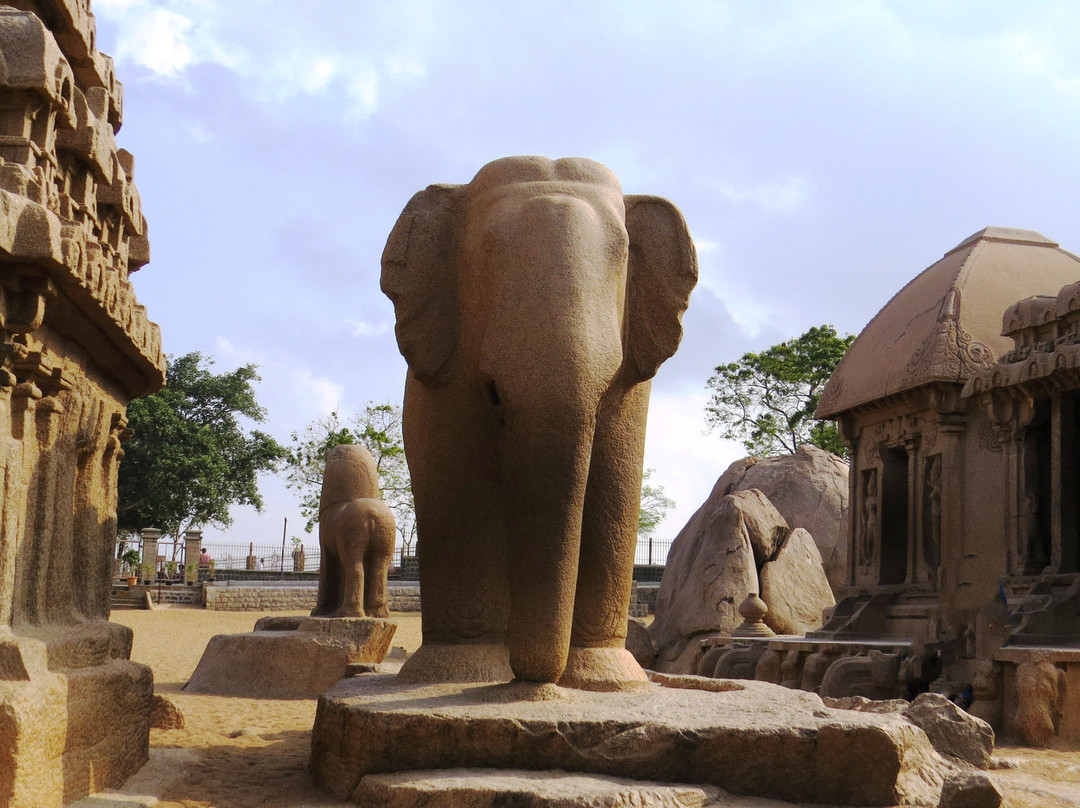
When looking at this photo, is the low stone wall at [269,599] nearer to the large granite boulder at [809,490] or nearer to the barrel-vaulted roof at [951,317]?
the large granite boulder at [809,490]

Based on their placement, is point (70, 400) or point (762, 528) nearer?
point (70, 400)

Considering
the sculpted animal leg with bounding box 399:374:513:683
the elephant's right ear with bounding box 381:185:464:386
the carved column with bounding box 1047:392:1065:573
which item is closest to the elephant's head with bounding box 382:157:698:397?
the elephant's right ear with bounding box 381:185:464:386

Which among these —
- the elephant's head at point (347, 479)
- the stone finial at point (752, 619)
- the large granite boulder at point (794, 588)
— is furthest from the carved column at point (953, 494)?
the elephant's head at point (347, 479)

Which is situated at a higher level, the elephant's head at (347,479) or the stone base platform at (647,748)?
the elephant's head at (347,479)

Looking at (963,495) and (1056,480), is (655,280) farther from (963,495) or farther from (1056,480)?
(963,495)

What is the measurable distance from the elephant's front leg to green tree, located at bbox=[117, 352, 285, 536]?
1144 inches

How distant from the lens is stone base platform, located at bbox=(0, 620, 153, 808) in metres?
3.14

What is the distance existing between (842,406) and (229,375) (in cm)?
2685

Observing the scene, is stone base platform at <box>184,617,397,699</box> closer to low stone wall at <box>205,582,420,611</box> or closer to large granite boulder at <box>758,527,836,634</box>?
large granite boulder at <box>758,527,836,634</box>

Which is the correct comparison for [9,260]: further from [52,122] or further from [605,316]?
[605,316]

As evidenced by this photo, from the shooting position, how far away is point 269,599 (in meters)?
27.5

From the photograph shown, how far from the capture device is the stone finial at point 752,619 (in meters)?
13.3

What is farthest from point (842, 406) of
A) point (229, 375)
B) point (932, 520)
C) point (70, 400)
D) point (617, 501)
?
point (229, 375)

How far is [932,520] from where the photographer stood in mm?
13195
